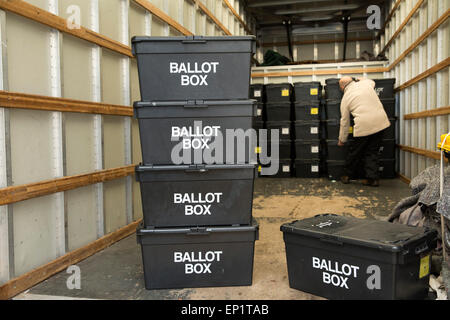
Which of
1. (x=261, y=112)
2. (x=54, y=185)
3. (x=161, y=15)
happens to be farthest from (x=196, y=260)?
A: (x=261, y=112)

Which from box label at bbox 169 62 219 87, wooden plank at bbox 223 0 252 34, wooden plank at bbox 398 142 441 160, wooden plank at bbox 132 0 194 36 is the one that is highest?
wooden plank at bbox 223 0 252 34

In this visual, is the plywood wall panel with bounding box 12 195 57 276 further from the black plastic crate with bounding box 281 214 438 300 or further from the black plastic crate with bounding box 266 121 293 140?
the black plastic crate with bounding box 266 121 293 140

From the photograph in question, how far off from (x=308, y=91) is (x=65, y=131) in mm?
5414

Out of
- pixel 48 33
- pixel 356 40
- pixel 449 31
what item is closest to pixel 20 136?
pixel 48 33

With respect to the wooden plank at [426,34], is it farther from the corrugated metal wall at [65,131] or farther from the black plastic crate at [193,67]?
the corrugated metal wall at [65,131]

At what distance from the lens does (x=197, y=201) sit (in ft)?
7.96

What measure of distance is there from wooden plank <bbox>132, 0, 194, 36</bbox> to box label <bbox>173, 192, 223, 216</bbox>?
85.7 inches

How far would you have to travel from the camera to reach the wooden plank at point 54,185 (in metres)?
2.24

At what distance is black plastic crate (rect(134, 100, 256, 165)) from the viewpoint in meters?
2.38

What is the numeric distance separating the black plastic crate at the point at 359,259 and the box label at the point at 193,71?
3.36 ft

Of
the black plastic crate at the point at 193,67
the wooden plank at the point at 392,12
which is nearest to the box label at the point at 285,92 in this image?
the wooden plank at the point at 392,12

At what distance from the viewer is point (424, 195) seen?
9.22 ft

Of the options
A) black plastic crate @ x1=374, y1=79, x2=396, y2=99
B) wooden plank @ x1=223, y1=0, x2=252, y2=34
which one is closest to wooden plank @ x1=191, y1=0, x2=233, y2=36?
wooden plank @ x1=223, y1=0, x2=252, y2=34

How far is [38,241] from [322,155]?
19.4 feet
